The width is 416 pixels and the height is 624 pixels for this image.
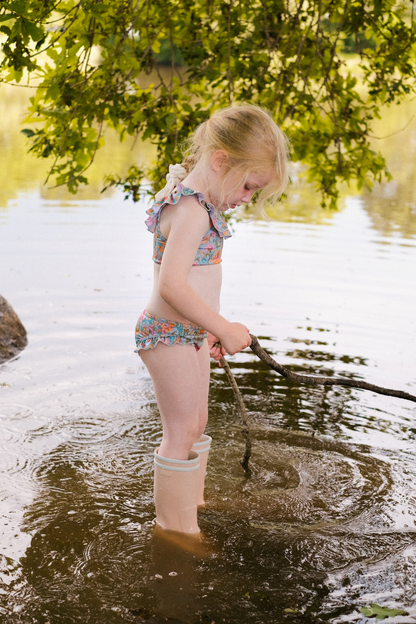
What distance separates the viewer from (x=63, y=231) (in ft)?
28.8

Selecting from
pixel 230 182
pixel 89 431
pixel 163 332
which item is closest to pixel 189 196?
pixel 230 182

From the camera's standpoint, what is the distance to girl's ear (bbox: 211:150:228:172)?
2.47m

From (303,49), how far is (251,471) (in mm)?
3008

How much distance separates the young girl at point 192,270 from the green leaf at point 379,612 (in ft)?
2.31

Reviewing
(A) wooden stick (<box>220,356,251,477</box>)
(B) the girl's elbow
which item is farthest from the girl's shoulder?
(A) wooden stick (<box>220,356,251,477</box>)

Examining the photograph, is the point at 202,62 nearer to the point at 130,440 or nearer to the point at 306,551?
the point at 130,440

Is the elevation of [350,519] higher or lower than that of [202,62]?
lower

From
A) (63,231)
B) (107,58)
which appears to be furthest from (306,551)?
(63,231)

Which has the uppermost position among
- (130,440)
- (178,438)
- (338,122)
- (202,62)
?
(202,62)

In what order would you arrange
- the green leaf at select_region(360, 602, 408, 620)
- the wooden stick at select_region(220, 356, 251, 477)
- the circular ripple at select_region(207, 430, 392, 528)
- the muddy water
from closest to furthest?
the green leaf at select_region(360, 602, 408, 620), the muddy water, the circular ripple at select_region(207, 430, 392, 528), the wooden stick at select_region(220, 356, 251, 477)

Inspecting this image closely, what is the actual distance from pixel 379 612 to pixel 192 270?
4.33ft

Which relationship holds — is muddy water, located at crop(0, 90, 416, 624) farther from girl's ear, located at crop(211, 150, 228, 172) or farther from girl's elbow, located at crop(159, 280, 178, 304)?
girl's ear, located at crop(211, 150, 228, 172)

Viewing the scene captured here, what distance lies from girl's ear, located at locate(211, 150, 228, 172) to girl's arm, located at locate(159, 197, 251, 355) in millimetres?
155

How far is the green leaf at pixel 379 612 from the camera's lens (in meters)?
2.33
